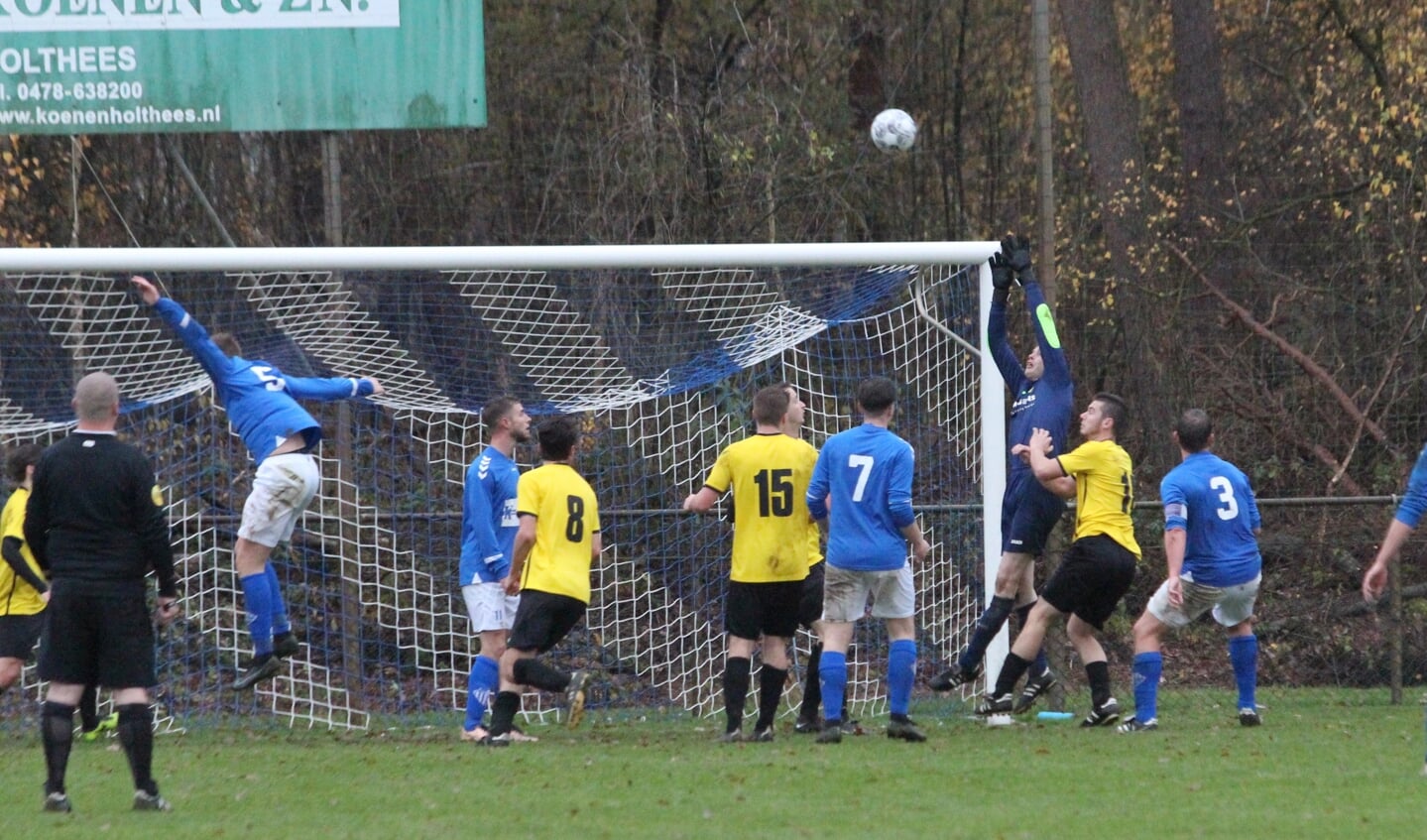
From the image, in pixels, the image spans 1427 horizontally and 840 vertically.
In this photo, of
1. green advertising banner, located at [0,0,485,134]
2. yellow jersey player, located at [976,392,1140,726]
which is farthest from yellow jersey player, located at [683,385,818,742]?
green advertising banner, located at [0,0,485,134]

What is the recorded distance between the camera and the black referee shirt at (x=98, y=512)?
257 inches

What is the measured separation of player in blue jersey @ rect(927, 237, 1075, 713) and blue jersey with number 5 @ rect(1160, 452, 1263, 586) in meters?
0.67

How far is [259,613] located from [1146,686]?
4833mm

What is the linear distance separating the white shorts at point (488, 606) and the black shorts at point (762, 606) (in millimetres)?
1291

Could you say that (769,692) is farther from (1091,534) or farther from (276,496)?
(276,496)

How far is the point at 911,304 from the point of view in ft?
35.7

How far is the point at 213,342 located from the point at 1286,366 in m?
7.89

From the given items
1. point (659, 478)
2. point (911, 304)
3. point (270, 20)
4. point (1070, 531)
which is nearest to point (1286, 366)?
point (1070, 531)

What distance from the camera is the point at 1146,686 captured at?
895 centimetres

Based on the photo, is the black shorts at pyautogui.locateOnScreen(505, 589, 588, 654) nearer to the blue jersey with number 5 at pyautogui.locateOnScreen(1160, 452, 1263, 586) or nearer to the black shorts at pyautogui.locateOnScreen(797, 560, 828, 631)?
the black shorts at pyautogui.locateOnScreen(797, 560, 828, 631)

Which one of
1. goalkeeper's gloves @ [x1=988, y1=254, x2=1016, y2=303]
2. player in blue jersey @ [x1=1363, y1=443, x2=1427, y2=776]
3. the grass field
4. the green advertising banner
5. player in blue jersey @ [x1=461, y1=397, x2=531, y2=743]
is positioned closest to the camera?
the grass field

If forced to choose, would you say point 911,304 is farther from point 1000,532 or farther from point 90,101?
point 90,101

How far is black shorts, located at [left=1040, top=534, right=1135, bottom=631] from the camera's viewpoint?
877 centimetres

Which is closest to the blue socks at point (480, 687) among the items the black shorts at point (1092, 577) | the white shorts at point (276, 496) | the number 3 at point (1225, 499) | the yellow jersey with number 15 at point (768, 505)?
the white shorts at point (276, 496)
